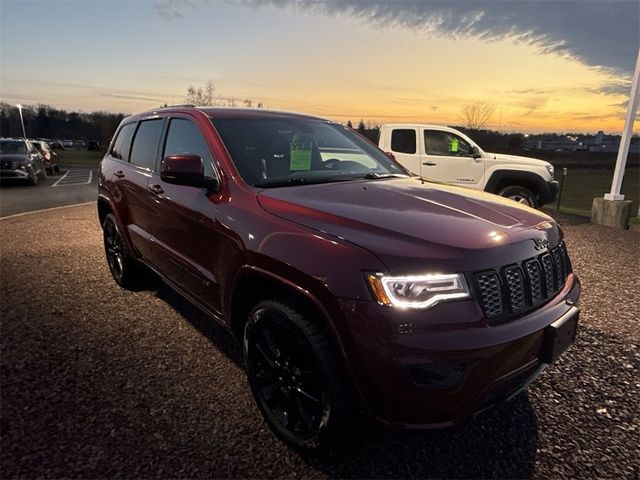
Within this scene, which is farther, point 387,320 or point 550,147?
point 550,147

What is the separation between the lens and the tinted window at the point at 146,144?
391 cm

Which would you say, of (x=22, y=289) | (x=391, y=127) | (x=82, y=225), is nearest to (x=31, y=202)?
(x=82, y=225)

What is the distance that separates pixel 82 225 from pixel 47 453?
6927mm

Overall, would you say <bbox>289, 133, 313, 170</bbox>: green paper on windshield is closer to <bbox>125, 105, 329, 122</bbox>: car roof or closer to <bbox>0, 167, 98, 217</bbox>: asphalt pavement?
<bbox>125, 105, 329, 122</bbox>: car roof

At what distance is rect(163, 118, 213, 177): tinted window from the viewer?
3052 mm

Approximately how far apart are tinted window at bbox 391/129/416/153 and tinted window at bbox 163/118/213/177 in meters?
7.19

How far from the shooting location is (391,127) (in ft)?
33.6

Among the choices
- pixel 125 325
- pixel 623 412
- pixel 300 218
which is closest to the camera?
pixel 300 218

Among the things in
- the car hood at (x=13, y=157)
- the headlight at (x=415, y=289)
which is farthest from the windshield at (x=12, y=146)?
the headlight at (x=415, y=289)

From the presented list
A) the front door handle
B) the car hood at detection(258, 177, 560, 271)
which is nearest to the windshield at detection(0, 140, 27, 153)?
the front door handle

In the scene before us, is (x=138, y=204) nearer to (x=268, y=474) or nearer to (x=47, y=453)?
(x=47, y=453)

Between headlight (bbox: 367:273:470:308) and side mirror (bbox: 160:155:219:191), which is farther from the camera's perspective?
side mirror (bbox: 160:155:219:191)

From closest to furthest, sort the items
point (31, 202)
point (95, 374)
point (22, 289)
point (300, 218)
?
point (300, 218)
point (95, 374)
point (22, 289)
point (31, 202)

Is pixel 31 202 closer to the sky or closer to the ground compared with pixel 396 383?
closer to the ground
